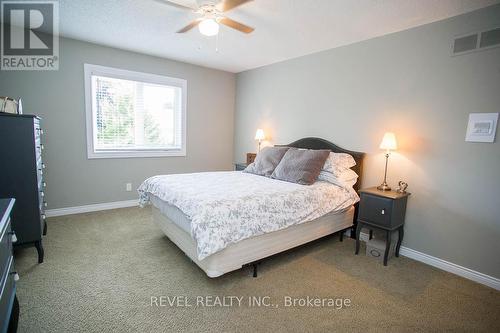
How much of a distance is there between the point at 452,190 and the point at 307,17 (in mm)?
2284

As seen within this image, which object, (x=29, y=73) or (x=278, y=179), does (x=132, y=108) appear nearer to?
(x=29, y=73)

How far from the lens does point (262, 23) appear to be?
2.78 meters

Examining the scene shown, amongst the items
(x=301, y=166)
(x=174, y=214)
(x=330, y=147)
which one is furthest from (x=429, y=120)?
(x=174, y=214)

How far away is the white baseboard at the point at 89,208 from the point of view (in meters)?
3.63

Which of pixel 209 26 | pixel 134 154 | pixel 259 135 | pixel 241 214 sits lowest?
pixel 241 214

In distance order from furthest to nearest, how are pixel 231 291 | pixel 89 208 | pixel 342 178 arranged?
pixel 89 208 → pixel 342 178 → pixel 231 291

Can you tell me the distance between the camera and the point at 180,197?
2309 mm

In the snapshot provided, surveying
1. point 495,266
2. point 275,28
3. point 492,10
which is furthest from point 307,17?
point 495,266

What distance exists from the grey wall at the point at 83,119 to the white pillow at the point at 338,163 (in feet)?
8.61

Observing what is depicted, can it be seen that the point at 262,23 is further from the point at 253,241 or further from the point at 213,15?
the point at 253,241

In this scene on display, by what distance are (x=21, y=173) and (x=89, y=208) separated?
1870 millimetres

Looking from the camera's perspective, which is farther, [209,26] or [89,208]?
[89,208]

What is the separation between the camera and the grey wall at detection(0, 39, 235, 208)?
3426 mm

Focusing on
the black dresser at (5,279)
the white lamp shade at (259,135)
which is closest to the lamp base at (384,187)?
the white lamp shade at (259,135)
